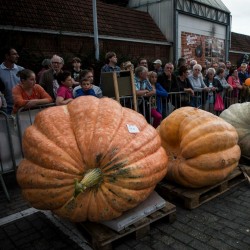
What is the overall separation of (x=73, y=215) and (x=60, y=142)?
69cm

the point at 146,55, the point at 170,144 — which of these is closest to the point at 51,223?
the point at 170,144

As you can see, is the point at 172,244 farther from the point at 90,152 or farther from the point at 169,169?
the point at 90,152

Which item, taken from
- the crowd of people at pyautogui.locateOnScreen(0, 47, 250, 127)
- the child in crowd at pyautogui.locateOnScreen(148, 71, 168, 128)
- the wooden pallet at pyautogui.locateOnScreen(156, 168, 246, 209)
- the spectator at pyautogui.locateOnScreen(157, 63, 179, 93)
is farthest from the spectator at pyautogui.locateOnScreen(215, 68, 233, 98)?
the wooden pallet at pyautogui.locateOnScreen(156, 168, 246, 209)

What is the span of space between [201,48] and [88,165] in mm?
17524

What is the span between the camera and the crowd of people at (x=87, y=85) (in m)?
4.61

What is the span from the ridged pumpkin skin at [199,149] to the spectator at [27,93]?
219 centimetres

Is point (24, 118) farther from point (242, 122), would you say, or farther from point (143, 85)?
point (242, 122)

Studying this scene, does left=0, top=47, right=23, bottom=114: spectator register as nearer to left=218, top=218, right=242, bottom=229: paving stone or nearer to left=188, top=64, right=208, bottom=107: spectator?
left=188, top=64, right=208, bottom=107: spectator

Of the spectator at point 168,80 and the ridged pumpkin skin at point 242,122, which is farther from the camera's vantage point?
the spectator at point 168,80

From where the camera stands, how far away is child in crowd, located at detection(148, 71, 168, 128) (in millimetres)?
6004

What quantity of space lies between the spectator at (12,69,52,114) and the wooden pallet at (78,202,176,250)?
224cm

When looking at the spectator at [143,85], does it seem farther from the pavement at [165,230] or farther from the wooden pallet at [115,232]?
the wooden pallet at [115,232]

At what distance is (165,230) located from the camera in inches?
120

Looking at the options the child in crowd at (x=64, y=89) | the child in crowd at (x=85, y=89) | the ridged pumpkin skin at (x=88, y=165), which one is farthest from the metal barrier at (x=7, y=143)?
the ridged pumpkin skin at (x=88, y=165)
